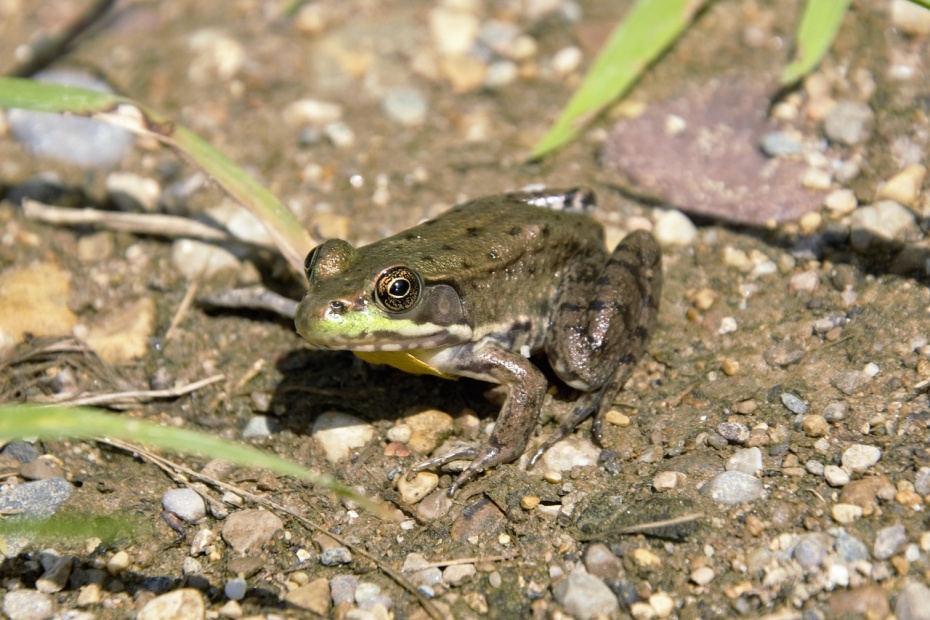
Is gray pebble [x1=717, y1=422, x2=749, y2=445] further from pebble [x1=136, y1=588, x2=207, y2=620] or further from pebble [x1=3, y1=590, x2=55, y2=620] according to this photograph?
pebble [x1=3, y1=590, x2=55, y2=620]

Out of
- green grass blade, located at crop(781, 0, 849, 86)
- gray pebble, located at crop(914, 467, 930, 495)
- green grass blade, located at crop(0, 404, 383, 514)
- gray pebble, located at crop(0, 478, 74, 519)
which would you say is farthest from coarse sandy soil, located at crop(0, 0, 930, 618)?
green grass blade, located at crop(0, 404, 383, 514)

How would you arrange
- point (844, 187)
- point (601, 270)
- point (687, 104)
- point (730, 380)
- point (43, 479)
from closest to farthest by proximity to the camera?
point (43, 479), point (730, 380), point (601, 270), point (844, 187), point (687, 104)

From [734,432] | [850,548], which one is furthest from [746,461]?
[850,548]

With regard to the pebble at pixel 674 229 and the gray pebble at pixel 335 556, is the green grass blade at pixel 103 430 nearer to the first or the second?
the gray pebble at pixel 335 556

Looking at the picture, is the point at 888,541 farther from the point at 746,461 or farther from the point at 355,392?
the point at 355,392

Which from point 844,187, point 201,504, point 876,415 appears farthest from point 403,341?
point 844,187

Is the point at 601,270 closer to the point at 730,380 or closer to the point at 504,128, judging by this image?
the point at 730,380
